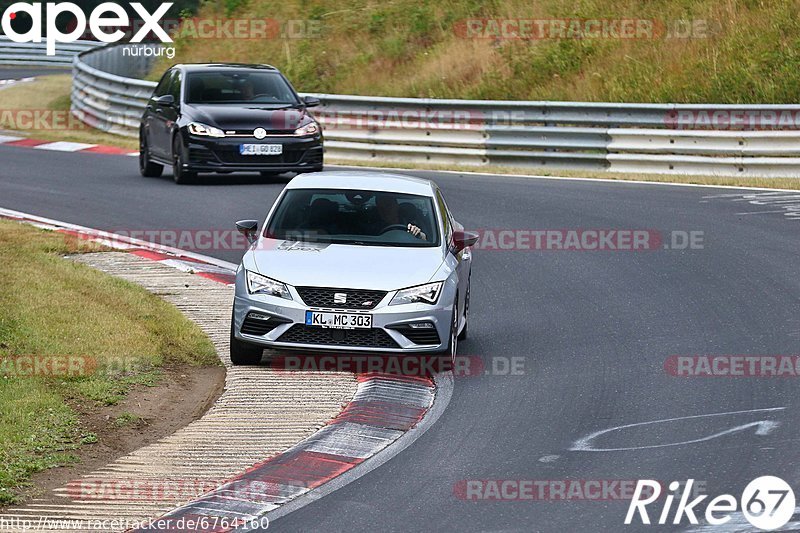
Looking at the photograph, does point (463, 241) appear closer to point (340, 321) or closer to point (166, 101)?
point (340, 321)

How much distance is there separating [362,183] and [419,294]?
162 centimetres

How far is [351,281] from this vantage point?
34.7ft

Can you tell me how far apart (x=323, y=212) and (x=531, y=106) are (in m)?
13.7

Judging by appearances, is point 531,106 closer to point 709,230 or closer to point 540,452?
point 709,230

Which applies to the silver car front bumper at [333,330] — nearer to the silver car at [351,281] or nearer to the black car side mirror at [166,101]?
the silver car at [351,281]

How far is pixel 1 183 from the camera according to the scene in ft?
71.5

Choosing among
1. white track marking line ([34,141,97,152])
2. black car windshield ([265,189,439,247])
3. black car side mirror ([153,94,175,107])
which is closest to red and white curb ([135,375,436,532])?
black car windshield ([265,189,439,247])

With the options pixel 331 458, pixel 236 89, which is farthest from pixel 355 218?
pixel 236 89

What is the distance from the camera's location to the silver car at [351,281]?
1054 centimetres

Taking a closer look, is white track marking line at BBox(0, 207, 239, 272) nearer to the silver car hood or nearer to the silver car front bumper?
the silver car hood

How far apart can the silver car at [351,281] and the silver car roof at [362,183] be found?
9cm

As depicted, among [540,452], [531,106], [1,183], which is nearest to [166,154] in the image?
[1,183]

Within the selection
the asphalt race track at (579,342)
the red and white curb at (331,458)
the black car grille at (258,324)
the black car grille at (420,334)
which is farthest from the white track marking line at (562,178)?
the black car grille at (258,324)

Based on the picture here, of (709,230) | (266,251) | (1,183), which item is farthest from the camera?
(1,183)
